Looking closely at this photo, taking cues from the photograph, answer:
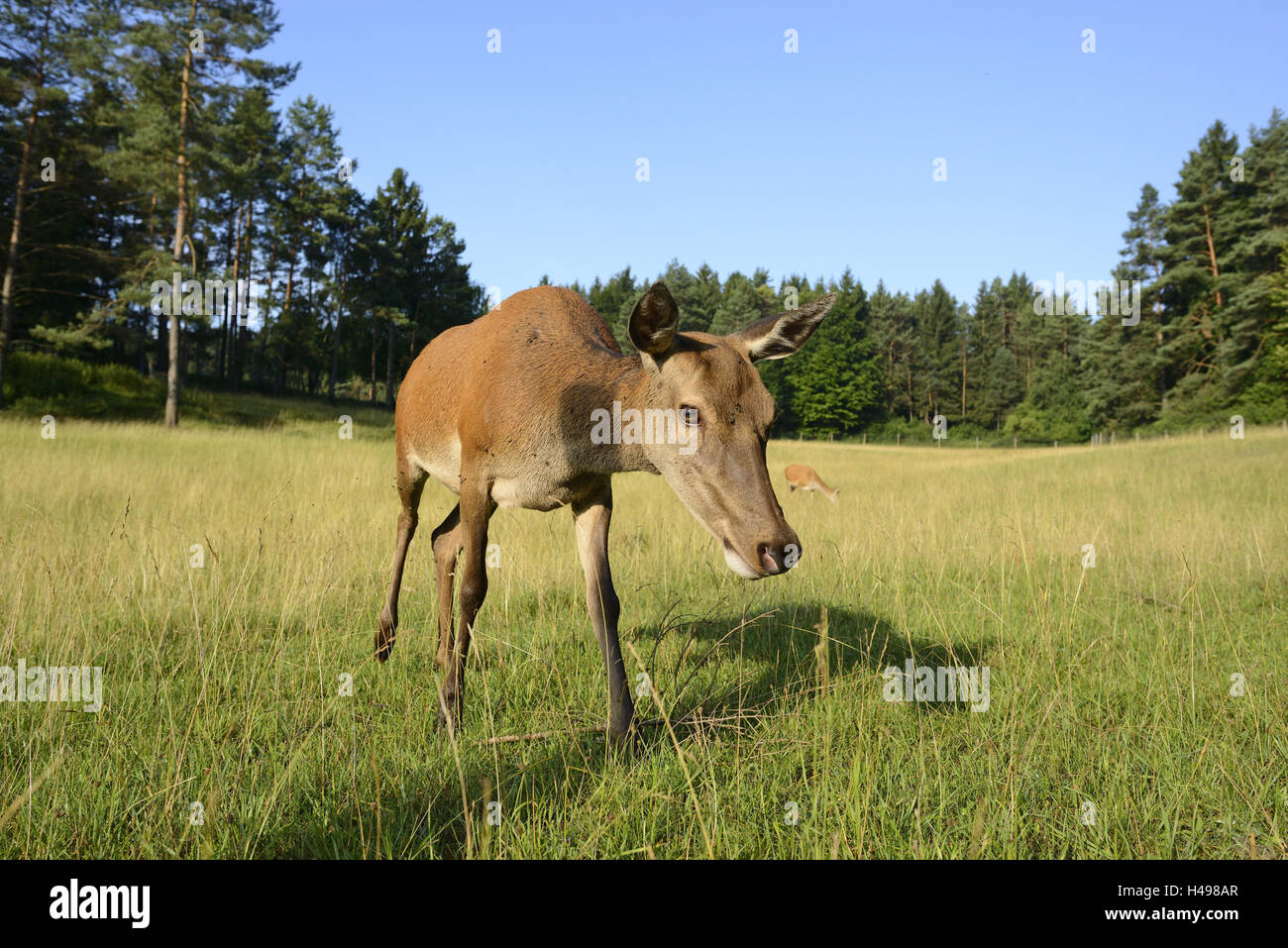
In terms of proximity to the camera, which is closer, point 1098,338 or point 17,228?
point 17,228

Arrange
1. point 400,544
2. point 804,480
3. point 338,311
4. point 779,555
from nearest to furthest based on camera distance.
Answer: point 779,555 < point 400,544 < point 804,480 < point 338,311

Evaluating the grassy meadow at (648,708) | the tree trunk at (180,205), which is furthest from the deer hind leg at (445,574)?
the tree trunk at (180,205)

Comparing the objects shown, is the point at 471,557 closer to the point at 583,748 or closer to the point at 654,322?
the point at 583,748

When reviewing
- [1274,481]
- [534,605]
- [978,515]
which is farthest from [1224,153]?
[534,605]

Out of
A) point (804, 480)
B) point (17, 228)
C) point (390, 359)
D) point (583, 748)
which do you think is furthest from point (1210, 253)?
point (17, 228)

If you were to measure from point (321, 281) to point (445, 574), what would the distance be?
4907 centimetres

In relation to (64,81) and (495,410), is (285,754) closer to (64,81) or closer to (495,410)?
(495,410)

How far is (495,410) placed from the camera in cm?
344

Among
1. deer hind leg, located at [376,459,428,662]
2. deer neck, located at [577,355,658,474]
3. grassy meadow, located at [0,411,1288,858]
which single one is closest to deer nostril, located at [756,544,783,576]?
grassy meadow, located at [0,411,1288,858]

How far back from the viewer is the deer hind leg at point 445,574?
12.1ft

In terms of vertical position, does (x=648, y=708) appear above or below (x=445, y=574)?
below

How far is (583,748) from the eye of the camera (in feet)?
10.5

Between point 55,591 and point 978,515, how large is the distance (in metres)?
11.4

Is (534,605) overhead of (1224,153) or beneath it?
beneath
